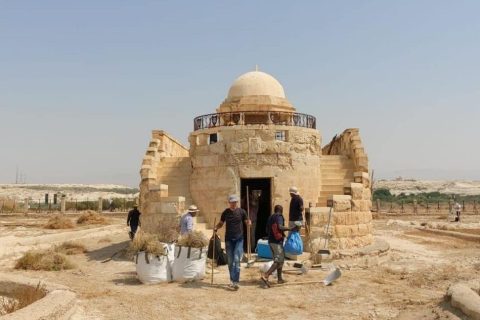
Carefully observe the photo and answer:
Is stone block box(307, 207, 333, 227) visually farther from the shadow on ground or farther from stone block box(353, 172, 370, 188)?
the shadow on ground

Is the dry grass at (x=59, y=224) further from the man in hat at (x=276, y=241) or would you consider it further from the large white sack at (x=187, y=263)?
the man in hat at (x=276, y=241)

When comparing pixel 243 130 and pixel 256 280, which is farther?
pixel 243 130

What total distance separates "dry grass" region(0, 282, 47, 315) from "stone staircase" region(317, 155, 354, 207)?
27.0 feet

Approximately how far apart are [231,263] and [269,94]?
29.0 ft

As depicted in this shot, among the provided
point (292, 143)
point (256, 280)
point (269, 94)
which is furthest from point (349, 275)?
point (269, 94)

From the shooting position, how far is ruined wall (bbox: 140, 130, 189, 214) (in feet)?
40.0

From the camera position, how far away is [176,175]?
14.3 metres

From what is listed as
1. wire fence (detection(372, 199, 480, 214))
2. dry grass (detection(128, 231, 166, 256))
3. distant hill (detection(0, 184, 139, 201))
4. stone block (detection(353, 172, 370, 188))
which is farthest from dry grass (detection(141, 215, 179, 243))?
distant hill (detection(0, 184, 139, 201))

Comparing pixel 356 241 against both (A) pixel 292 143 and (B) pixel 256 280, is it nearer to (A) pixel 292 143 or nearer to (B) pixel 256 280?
(A) pixel 292 143

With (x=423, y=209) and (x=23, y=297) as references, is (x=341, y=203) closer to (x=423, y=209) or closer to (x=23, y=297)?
(x=23, y=297)

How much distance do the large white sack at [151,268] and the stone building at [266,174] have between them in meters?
3.02

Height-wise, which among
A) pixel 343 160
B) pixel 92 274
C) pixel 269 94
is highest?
pixel 269 94

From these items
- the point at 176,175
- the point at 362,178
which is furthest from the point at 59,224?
the point at 362,178

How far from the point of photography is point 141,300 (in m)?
7.40
